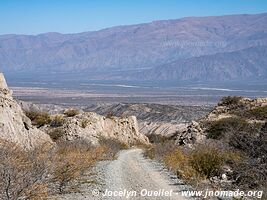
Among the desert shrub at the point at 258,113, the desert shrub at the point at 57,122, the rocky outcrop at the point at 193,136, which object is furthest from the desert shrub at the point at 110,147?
the desert shrub at the point at 258,113

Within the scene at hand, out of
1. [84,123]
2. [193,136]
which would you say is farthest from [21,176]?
[84,123]

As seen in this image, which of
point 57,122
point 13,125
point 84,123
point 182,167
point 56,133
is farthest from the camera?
point 84,123

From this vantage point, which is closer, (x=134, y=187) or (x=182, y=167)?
(x=134, y=187)

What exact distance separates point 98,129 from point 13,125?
28.0m

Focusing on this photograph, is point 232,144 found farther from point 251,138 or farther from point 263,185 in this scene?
point 263,185

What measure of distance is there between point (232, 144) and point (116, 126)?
4040 centimetres

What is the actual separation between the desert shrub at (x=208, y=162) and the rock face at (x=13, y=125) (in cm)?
723

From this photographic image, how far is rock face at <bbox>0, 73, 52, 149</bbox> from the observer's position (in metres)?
22.1

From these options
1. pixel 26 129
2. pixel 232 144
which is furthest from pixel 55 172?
pixel 26 129

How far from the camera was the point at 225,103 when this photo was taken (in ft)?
144

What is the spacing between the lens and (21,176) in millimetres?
11023

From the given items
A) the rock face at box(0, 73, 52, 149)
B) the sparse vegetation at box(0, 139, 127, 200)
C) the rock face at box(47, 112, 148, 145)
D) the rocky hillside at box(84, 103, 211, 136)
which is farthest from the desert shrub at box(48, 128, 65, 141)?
the rocky hillside at box(84, 103, 211, 136)

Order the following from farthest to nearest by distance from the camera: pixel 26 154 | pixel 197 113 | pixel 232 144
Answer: pixel 197 113 → pixel 232 144 → pixel 26 154

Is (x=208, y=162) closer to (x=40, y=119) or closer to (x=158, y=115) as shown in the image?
(x=40, y=119)
